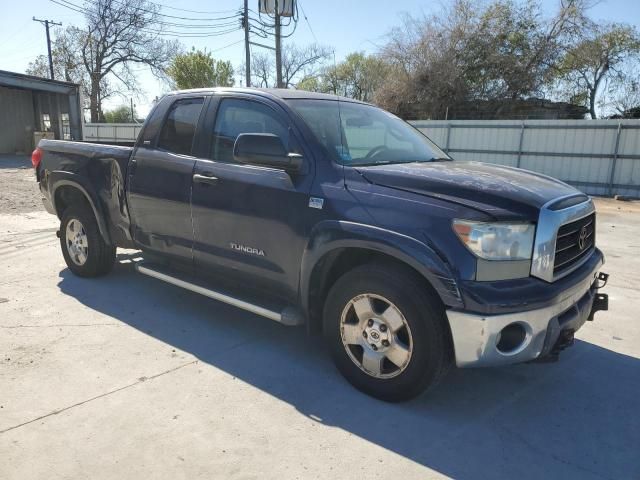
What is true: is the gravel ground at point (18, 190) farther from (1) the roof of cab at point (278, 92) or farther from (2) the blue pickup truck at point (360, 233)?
(1) the roof of cab at point (278, 92)

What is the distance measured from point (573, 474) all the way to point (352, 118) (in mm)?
2781

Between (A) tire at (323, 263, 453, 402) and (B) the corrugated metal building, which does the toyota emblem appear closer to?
(A) tire at (323, 263, 453, 402)

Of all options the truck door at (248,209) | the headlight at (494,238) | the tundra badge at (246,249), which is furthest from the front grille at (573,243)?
the tundra badge at (246,249)

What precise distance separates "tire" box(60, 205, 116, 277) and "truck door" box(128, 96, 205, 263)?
2.58ft

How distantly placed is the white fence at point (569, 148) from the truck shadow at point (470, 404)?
1208cm

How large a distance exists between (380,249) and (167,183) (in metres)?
2.14

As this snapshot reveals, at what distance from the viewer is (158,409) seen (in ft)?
10.1

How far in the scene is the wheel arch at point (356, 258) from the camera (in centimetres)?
279

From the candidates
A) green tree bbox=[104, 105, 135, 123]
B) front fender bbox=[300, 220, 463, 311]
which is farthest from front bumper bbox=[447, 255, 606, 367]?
green tree bbox=[104, 105, 135, 123]

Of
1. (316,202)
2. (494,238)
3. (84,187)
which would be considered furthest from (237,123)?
(494,238)

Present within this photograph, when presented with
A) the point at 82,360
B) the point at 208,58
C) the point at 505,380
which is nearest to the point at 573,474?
the point at 505,380

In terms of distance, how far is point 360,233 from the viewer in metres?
3.06

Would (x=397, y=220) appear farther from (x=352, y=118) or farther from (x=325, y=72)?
(x=325, y=72)

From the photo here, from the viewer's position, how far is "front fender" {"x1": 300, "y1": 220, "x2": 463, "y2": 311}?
2.77 m
